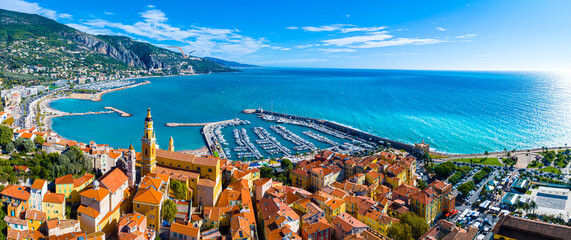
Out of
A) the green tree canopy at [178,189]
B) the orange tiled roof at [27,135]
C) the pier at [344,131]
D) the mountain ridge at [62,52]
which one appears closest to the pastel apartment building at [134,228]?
the green tree canopy at [178,189]

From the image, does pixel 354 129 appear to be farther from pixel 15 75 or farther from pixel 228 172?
pixel 15 75

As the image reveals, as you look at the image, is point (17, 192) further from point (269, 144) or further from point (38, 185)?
point (269, 144)

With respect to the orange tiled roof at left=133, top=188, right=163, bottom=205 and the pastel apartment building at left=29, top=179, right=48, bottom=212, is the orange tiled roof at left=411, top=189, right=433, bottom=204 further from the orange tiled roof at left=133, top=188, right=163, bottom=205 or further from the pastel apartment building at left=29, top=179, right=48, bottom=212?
the pastel apartment building at left=29, top=179, right=48, bottom=212

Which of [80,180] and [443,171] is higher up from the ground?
[80,180]

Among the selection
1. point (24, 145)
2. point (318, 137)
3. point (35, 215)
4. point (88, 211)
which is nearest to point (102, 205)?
point (88, 211)

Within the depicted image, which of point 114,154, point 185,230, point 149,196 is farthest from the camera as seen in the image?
point 114,154

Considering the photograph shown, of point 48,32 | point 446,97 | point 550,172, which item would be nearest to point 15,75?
point 48,32

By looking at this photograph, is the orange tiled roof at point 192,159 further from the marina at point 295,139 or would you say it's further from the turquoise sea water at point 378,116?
the marina at point 295,139
